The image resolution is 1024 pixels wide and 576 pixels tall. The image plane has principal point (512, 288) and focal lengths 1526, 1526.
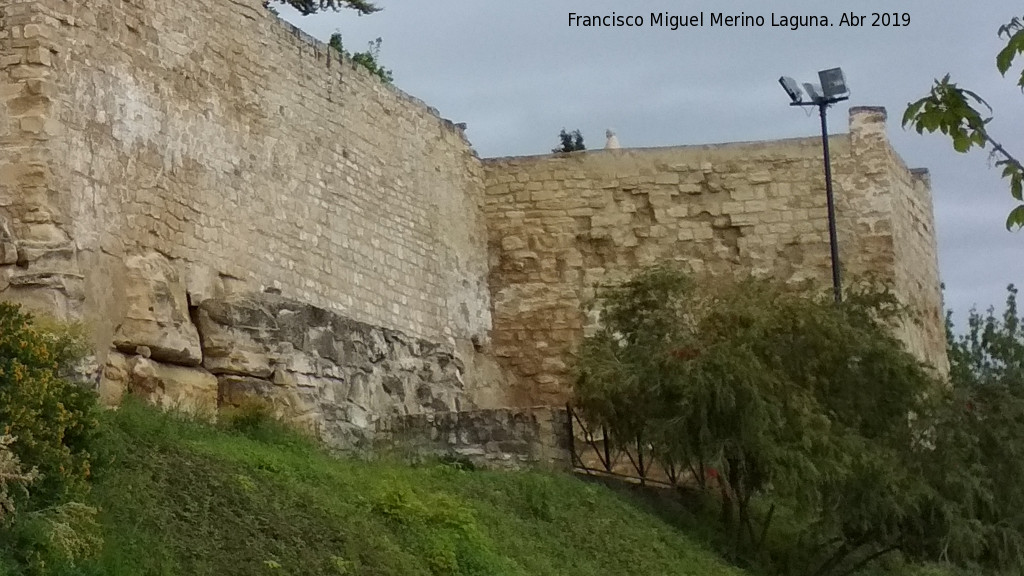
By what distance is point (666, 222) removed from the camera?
16.4 meters

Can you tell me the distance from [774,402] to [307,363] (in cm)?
359

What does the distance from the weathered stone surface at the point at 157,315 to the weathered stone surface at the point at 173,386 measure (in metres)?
0.09

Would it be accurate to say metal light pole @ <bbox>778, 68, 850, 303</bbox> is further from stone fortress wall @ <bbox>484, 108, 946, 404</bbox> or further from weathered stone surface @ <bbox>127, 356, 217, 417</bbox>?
weathered stone surface @ <bbox>127, 356, 217, 417</bbox>

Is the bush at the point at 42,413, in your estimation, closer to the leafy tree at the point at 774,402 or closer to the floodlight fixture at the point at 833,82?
the leafy tree at the point at 774,402

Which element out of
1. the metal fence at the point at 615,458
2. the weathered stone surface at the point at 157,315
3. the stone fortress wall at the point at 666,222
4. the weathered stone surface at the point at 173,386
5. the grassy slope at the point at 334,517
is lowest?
the grassy slope at the point at 334,517

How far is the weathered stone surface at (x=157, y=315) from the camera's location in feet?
34.2

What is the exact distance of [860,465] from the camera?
12.0 meters

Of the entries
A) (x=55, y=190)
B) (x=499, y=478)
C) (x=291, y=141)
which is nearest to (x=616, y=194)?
(x=291, y=141)

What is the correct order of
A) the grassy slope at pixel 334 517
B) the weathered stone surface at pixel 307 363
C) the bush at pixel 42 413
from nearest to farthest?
the bush at pixel 42 413 → the grassy slope at pixel 334 517 → the weathered stone surface at pixel 307 363

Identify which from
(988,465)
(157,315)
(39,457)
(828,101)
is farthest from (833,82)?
(39,457)

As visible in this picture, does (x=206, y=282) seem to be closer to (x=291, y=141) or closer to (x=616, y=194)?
(x=291, y=141)

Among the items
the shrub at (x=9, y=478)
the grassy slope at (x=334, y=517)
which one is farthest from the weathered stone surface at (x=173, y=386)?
the shrub at (x=9, y=478)

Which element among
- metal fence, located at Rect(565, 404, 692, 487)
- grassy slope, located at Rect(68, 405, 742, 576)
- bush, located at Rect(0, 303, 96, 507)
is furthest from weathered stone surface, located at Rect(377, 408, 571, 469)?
bush, located at Rect(0, 303, 96, 507)

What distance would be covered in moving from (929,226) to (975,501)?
248 inches
